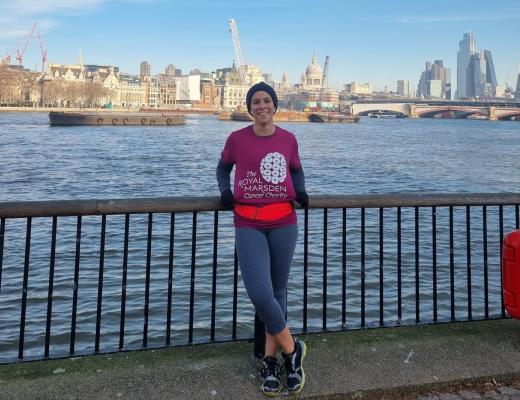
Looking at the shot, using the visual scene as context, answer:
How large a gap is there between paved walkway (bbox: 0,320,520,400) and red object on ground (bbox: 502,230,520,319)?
398 mm

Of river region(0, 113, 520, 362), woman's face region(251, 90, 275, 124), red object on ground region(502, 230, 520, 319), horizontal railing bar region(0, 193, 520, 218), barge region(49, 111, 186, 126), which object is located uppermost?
barge region(49, 111, 186, 126)

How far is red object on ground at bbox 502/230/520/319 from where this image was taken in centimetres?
430

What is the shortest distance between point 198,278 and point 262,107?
803 centimetres

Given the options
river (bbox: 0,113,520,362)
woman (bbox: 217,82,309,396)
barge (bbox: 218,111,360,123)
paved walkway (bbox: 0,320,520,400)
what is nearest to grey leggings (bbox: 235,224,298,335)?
woman (bbox: 217,82,309,396)

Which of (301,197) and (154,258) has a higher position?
(301,197)

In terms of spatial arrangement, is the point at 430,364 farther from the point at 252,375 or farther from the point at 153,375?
the point at 153,375

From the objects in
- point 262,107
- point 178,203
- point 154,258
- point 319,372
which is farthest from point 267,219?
point 154,258

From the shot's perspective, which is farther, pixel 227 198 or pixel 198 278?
pixel 198 278

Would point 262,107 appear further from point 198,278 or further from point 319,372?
point 198,278

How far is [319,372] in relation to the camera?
4121mm

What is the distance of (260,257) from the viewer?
3.79m

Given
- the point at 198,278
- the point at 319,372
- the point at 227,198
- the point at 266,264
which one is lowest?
the point at 198,278

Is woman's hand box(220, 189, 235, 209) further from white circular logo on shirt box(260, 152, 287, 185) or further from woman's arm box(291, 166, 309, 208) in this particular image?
woman's arm box(291, 166, 309, 208)

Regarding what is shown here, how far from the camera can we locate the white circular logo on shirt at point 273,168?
3818 mm
